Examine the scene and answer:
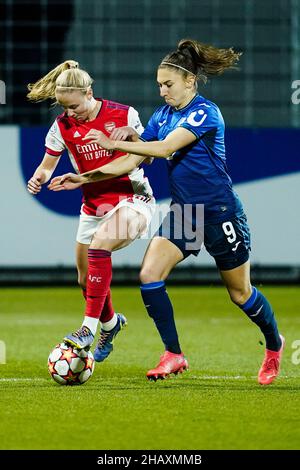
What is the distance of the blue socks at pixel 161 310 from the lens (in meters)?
6.64

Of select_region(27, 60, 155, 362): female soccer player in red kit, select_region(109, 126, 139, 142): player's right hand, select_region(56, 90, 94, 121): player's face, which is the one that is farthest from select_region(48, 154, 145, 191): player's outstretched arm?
select_region(56, 90, 94, 121): player's face

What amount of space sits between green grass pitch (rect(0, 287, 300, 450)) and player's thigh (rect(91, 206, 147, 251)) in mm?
871

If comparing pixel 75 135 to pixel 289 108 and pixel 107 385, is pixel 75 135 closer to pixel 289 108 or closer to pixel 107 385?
pixel 107 385

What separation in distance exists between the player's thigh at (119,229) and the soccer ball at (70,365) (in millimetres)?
827

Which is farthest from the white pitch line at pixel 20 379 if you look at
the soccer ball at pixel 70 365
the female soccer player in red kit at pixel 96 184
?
the female soccer player in red kit at pixel 96 184

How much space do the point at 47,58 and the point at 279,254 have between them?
5.40 m

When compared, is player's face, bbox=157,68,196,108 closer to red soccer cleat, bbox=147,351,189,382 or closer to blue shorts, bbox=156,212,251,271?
blue shorts, bbox=156,212,251,271

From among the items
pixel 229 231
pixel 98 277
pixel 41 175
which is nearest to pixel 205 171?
pixel 229 231

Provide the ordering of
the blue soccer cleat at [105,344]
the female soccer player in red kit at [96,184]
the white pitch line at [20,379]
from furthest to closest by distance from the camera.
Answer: the blue soccer cleat at [105,344] → the female soccer player in red kit at [96,184] → the white pitch line at [20,379]

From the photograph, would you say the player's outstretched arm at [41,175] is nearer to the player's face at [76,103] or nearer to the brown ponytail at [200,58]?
the player's face at [76,103]

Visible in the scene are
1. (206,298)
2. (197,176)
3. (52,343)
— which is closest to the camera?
(197,176)

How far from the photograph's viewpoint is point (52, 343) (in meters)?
9.45

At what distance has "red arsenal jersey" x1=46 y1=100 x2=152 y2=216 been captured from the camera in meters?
7.57
